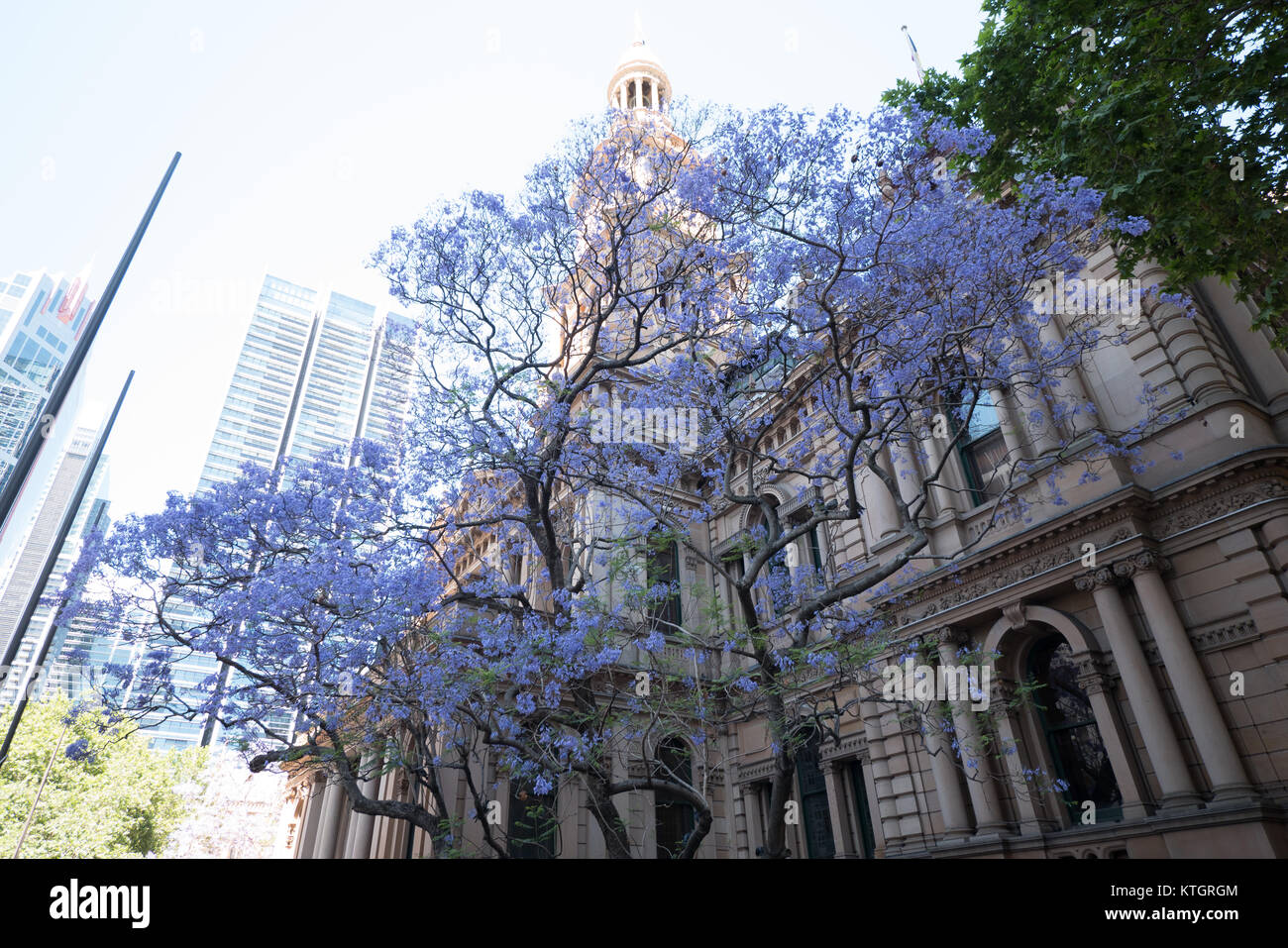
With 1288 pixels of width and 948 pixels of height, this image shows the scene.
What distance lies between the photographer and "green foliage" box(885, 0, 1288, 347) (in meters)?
11.1

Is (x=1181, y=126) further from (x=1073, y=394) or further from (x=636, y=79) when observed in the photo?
(x=636, y=79)

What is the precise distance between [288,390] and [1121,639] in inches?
4386

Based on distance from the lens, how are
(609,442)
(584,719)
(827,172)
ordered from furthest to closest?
(609,442), (827,172), (584,719)

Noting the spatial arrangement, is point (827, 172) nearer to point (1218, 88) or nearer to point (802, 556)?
point (1218, 88)

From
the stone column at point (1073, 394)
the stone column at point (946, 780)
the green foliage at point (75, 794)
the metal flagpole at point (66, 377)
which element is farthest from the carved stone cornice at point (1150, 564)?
the green foliage at point (75, 794)

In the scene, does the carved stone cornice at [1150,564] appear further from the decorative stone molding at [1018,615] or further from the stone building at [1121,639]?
the decorative stone molding at [1018,615]

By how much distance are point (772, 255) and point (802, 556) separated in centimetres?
946

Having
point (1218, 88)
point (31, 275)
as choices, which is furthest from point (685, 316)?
point (31, 275)

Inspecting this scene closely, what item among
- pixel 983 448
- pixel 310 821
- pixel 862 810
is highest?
pixel 983 448

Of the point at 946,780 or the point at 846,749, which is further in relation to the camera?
the point at 846,749

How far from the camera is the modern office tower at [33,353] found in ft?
35.9

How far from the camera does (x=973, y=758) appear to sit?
51.0 feet

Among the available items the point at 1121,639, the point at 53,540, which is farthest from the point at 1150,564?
the point at 53,540

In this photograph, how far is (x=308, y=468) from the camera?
18.2 meters
